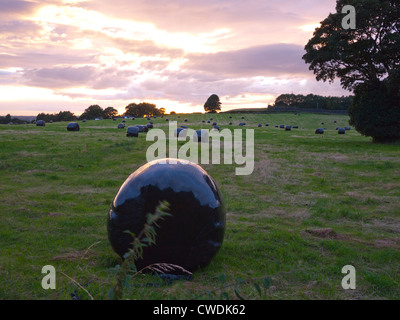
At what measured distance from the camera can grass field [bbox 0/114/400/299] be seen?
22.0ft

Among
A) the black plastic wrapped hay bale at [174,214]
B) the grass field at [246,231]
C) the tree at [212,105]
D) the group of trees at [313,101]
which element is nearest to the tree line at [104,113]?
the tree at [212,105]

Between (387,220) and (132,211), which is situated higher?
(132,211)

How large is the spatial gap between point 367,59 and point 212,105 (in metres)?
107

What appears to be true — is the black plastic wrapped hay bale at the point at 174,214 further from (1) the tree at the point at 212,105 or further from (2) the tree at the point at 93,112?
(1) the tree at the point at 212,105

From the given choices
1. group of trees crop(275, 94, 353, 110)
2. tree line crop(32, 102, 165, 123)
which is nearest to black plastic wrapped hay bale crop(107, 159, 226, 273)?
tree line crop(32, 102, 165, 123)

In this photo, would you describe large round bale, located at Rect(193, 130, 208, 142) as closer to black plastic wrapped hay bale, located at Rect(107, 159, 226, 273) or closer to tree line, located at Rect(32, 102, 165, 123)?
black plastic wrapped hay bale, located at Rect(107, 159, 226, 273)

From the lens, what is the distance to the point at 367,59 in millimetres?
33562

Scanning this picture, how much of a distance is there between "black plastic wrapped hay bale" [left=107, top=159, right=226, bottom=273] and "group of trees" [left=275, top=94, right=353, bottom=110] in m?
116

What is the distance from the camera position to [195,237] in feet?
23.6

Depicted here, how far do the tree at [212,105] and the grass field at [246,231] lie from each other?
11941 cm

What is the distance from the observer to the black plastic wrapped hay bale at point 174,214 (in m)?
7.03

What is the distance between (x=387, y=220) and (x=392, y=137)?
1055 inches

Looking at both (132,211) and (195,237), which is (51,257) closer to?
(132,211)
